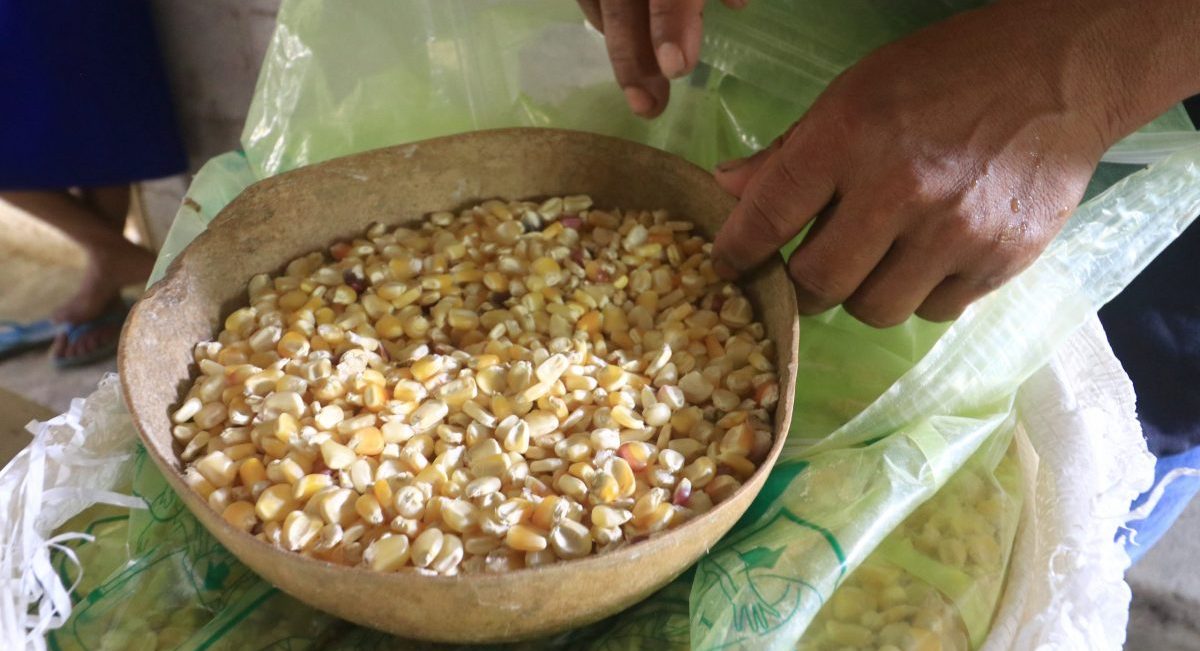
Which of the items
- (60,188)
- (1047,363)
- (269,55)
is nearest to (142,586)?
(269,55)

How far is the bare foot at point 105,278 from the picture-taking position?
180cm

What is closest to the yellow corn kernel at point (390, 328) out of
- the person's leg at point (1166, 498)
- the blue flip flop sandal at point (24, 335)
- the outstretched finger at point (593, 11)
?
the outstretched finger at point (593, 11)

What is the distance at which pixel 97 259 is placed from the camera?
179cm

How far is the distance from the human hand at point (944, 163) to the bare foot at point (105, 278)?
1.45 m

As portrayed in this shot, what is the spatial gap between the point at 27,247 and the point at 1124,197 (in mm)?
2037

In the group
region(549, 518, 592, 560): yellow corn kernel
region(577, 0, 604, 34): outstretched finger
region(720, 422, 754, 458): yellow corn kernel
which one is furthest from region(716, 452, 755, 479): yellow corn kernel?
region(577, 0, 604, 34): outstretched finger

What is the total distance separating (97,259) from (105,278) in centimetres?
4

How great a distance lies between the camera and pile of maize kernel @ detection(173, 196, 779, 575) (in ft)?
1.99

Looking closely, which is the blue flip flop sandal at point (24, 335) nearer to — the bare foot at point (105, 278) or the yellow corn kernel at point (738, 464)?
the bare foot at point (105, 278)

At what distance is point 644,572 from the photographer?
22.5 inches

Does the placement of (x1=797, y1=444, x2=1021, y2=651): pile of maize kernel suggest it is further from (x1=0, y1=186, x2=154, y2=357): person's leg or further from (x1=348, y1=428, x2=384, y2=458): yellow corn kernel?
(x1=0, y1=186, x2=154, y2=357): person's leg

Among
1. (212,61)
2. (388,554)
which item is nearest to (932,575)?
(388,554)

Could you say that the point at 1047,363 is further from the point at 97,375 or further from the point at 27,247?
the point at 27,247

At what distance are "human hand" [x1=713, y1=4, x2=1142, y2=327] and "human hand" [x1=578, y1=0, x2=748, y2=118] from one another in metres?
0.13
